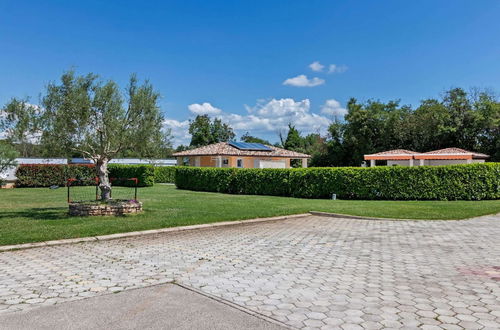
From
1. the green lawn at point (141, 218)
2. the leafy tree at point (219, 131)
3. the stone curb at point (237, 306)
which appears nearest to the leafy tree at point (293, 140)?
the leafy tree at point (219, 131)

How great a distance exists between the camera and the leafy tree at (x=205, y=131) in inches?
2827

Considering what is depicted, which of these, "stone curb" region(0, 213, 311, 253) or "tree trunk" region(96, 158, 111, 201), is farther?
"tree trunk" region(96, 158, 111, 201)

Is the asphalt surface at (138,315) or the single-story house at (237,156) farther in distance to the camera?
the single-story house at (237,156)

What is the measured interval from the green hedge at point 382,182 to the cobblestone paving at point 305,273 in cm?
849

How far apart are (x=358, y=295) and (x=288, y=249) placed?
3010mm

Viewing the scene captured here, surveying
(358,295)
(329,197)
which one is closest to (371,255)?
(358,295)

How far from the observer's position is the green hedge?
1728 centimetres

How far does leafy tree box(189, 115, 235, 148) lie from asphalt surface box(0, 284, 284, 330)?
222ft

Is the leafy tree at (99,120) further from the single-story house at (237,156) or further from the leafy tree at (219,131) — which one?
the leafy tree at (219,131)

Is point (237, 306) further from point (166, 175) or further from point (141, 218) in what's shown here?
point (166, 175)

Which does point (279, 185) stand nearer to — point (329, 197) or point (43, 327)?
point (329, 197)

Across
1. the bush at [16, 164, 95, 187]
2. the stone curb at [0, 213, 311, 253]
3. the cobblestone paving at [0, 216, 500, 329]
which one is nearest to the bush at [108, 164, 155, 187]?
the bush at [16, 164, 95, 187]

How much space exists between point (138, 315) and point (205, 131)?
68.9 metres

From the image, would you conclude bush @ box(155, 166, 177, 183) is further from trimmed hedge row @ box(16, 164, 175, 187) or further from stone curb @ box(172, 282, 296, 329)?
stone curb @ box(172, 282, 296, 329)
